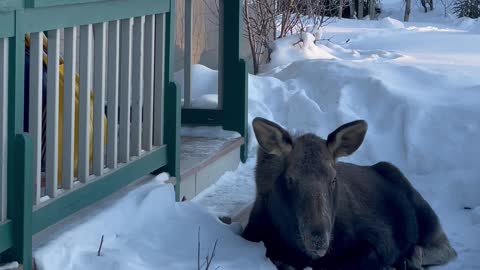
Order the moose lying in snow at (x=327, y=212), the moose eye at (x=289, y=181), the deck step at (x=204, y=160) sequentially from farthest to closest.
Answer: the deck step at (x=204, y=160) → the moose eye at (x=289, y=181) → the moose lying in snow at (x=327, y=212)

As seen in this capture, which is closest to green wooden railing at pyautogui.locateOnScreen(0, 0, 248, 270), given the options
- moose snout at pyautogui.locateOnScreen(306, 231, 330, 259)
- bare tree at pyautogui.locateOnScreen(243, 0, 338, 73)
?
moose snout at pyautogui.locateOnScreen(306, 231, 330, 259)

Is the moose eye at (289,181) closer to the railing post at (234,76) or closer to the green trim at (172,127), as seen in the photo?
the green trim at (172,127)

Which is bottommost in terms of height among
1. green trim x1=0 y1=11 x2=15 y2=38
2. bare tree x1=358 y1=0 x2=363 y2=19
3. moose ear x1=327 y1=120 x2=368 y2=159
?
moose ear x1=327 y1=120 x2=368 y2=159

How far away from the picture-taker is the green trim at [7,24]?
4.46 m

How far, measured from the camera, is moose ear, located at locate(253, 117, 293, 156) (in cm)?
566

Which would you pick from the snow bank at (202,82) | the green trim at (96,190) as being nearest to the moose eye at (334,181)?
the green trim at (96,190)

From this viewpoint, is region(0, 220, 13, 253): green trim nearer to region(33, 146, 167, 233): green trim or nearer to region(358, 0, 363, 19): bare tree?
region(33, 146, 167, 233): green trim

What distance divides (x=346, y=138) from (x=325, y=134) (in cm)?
370

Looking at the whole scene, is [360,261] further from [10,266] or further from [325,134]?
[325,134]

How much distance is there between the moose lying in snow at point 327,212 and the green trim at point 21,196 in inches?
55.0

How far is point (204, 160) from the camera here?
7.49m

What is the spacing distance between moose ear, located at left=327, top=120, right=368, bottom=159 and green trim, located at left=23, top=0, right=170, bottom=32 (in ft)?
4.52

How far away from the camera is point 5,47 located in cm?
455

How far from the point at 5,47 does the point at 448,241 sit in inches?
133
